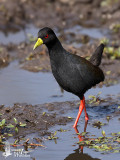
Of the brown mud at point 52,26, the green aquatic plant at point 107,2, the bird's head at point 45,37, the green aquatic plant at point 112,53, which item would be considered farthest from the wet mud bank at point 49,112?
the green aquatic plant at point 107,2

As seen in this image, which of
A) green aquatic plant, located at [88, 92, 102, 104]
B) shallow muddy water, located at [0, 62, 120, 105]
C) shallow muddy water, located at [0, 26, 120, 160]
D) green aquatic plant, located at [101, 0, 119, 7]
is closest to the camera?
shallow muddy water, located at [0, 26, 120, 160]

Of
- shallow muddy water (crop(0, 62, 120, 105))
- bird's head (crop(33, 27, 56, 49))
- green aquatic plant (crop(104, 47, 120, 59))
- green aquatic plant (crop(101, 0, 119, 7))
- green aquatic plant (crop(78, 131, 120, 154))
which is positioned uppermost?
green aquatic plant (crop(101, 0, 119, 7))

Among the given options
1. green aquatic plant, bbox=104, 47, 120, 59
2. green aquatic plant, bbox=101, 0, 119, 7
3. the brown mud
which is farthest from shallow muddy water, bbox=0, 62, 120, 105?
green aquatic plant, bbox=101, 0, 119, 7

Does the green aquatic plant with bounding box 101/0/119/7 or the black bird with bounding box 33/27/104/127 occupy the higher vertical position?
the green aquatic plant with bounding box 101/0/119/7

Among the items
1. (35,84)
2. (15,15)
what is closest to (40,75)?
(35,84)

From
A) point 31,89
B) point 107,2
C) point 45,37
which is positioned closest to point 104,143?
point 45,37

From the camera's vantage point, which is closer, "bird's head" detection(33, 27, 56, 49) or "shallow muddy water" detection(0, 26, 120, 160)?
"shallow muddy water" detection(0, 26, 120, 160)

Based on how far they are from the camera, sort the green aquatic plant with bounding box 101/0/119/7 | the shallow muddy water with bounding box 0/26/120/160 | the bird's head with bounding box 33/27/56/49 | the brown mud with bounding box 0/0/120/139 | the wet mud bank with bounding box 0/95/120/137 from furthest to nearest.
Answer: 1. the green aquatic plant with bounding box 101/0/119/7
2. the brown mud with bounding box 0/0/120/139
3. the wet mud bank with bounding box 0/95/120/137
4. the bird's head with bounding box 33/27/56/49
5. the shallow muddy water with bounding box 0/26/120/160

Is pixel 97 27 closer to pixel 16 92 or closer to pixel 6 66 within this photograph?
pixel 6 66

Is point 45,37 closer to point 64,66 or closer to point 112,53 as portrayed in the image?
point 64,66

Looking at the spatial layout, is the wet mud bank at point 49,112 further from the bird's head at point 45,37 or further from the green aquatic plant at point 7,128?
the bird's head at point 45,37

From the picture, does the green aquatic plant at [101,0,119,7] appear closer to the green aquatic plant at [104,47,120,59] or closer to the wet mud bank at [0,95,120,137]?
the green aquatic plant at [104,47,120,59]

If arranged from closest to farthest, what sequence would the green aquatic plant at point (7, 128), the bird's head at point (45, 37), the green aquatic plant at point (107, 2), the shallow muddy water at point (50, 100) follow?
the shallow muddy water at point (50, 100) → the green aquatic plant at point (7, 128) → the bird's head at point (45, 37) → the green aquatic plant at point (107, 2)

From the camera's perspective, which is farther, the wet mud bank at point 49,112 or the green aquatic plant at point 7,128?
the wet mud bank at point 49,112
